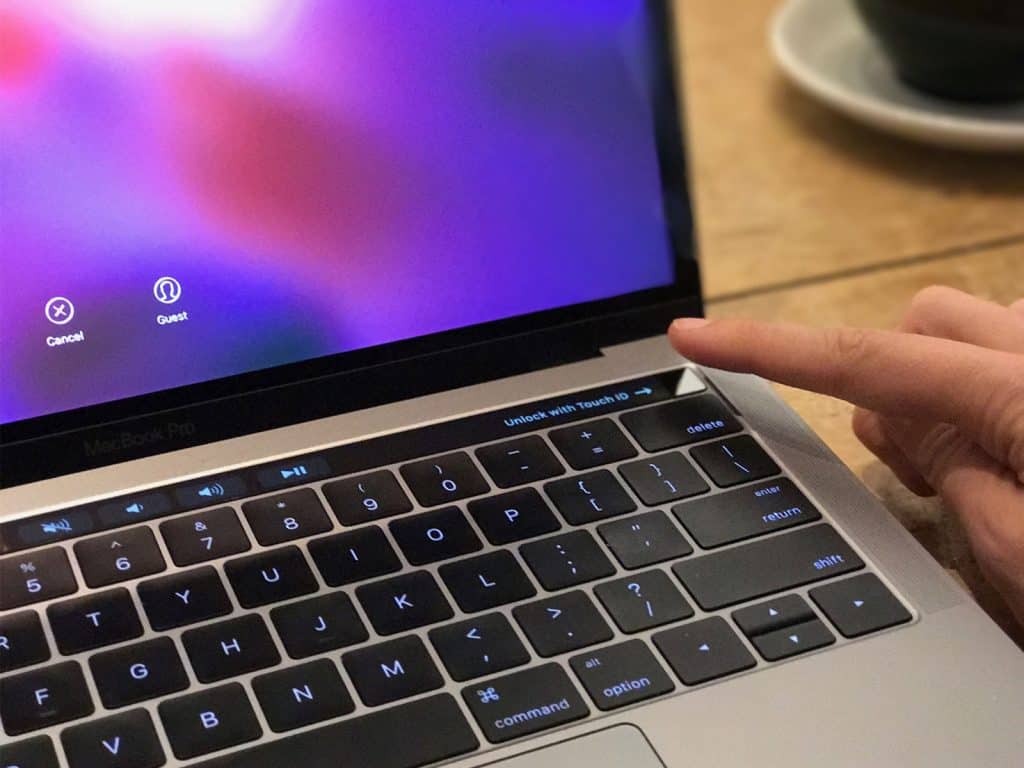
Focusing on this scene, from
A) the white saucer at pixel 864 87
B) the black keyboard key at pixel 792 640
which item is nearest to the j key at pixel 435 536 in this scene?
the black keyboard key at pixel 792 640

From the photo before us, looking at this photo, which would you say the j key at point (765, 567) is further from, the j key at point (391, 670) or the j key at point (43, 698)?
the j key at point (43, 698)

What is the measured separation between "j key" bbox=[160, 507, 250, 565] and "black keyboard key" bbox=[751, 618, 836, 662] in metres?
0.18

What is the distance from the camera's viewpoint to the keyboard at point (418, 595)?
38 cm

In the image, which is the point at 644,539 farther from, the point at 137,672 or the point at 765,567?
the point at 137,672

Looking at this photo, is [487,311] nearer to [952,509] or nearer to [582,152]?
[582,152]

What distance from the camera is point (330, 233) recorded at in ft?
1.59

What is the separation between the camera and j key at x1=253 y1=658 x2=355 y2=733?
375 millimetres

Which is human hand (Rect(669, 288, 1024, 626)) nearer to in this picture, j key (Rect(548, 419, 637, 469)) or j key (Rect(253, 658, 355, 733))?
j key (Rect(548, 419, 637, 469))

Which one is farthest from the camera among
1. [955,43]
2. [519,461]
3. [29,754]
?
[955,43]

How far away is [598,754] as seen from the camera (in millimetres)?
370

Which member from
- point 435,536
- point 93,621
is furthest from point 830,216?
point 93,621

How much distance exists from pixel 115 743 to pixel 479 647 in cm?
12

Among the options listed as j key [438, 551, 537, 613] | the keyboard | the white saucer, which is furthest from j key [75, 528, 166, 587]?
the white saucer

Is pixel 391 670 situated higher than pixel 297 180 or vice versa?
pixel 297 180
